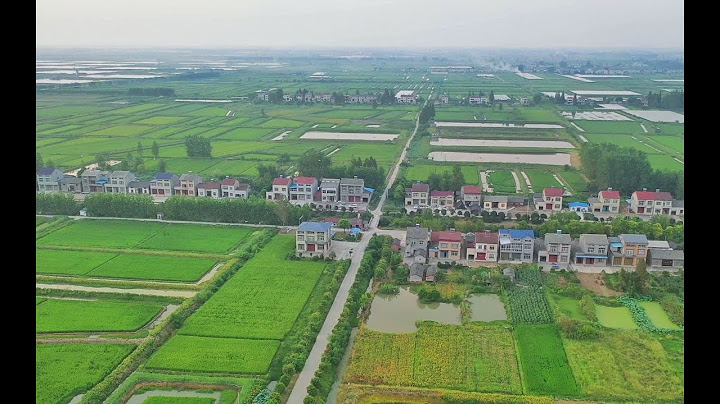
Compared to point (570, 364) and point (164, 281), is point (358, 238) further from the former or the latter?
point (570, 364)

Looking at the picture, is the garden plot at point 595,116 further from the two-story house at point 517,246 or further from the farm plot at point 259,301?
the farm plot at point 259,301

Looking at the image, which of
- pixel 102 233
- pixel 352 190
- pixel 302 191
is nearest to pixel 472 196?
pixel 352 190

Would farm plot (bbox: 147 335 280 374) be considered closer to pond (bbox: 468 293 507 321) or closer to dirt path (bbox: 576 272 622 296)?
pond (bbox: 468 293 507 321)

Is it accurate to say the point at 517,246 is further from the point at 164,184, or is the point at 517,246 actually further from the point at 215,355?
the point at 164,184

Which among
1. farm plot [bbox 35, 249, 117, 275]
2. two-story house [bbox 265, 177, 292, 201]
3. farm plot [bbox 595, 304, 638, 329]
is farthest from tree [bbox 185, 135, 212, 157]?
farm plot [bbox 595, 304, 638, 329]

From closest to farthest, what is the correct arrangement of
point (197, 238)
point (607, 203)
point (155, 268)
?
point (155, 268) < point (197, 238) < point (607, 203)
